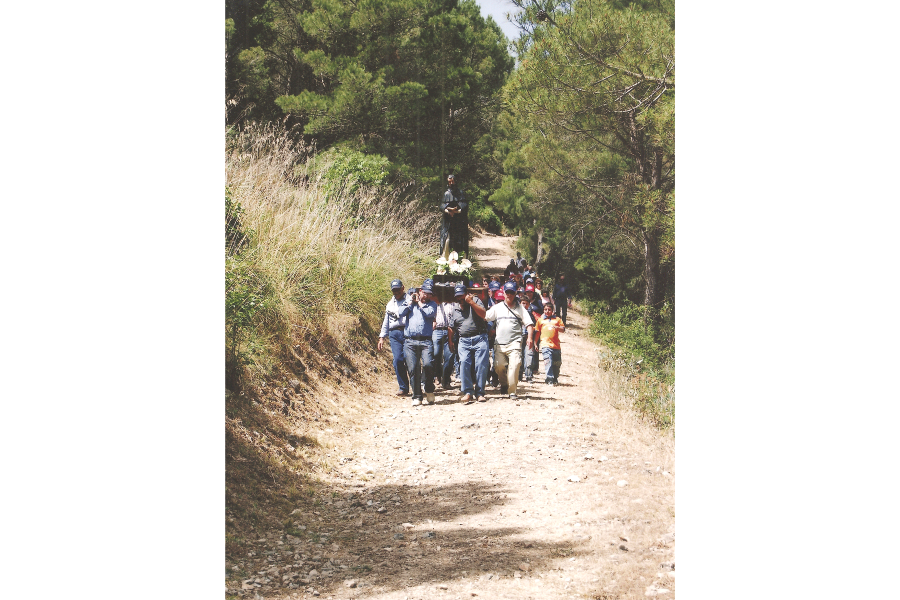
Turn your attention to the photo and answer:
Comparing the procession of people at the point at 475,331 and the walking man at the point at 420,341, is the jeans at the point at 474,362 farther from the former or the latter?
the walking man at the point at 420,341

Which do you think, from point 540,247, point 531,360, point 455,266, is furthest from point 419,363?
point 540,247

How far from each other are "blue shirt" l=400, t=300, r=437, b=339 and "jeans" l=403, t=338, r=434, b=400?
9 centimetres

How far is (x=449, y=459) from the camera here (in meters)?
4.59

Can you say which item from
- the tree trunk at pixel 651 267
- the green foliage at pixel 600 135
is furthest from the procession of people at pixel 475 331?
the tree trunk at pixel 651 267

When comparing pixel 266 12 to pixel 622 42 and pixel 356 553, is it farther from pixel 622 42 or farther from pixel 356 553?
pixel 356 553

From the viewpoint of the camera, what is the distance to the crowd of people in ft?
15.2

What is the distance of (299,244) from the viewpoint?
6.16m

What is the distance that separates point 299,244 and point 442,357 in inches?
75.8

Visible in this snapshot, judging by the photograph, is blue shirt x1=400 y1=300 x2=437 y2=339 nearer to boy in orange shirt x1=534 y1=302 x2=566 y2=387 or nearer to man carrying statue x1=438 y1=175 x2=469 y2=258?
man carrying statue x1=438 y1=175 x2=469 y2=258

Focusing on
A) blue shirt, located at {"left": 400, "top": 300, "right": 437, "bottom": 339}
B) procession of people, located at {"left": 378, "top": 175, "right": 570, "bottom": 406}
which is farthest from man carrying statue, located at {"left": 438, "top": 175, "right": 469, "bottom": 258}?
blue shirt, located at {"left": 400, "top": 300, "right": 437, "bottom": 339}

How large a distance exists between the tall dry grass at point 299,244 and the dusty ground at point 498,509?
1.09m

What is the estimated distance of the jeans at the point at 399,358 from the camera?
5.41 meters

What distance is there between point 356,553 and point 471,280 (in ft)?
6.86
